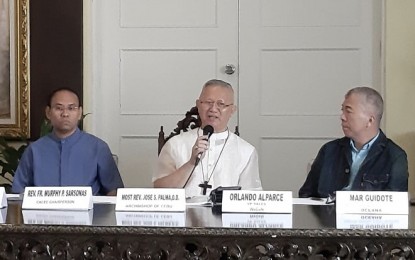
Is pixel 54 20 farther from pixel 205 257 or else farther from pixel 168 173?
pixel 205 257

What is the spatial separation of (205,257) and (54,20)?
9.40ft

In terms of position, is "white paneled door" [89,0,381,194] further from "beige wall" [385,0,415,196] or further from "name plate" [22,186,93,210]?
"name plate" [22,186,93,210]

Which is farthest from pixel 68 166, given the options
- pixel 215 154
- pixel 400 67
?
pixel 400 67

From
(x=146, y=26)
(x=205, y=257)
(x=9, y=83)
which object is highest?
(x=146, y=26)

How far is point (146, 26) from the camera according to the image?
4824 millimetres

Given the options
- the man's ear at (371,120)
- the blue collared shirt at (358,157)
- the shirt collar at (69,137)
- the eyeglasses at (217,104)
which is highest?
the eyeglasses at (217,104)

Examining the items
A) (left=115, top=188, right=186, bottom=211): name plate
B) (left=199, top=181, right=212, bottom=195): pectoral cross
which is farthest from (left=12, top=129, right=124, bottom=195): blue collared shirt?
(left=115, top=188, right=186, bottom=211): name plate

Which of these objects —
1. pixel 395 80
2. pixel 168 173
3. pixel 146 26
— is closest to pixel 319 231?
pixel 168 173

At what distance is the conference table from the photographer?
218cm

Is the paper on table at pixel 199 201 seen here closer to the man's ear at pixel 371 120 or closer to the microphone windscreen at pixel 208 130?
the microphone windscreen at pixel 208 130

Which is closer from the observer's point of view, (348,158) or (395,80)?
(348,158)

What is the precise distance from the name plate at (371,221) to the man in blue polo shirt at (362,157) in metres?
0.72

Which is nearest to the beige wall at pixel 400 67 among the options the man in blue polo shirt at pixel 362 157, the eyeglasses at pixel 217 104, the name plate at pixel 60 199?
the man in blue polo shirt at pixel 362 157

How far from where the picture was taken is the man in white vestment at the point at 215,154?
132 inches
